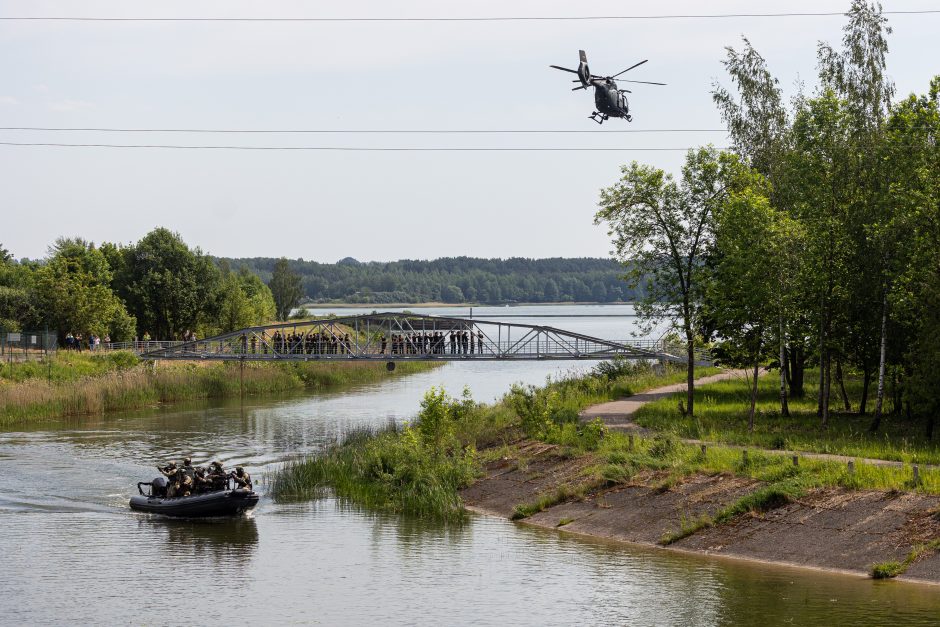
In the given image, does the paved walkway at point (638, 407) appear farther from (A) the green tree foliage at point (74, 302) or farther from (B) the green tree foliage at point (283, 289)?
(B) the green tree foliage at point (283, 289)

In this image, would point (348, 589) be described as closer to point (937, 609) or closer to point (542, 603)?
point (542, 603)

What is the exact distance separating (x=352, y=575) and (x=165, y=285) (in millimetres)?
81378

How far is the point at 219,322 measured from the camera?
375ft

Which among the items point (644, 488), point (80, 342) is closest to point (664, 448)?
point (644, 488)

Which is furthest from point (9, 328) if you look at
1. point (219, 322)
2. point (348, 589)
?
point (348, 589)

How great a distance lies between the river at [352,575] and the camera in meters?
25.5

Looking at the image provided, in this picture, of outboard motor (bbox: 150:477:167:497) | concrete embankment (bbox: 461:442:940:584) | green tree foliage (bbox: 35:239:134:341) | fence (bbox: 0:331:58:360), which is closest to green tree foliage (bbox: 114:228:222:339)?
green tree foliage (bbox: 35:239:134:341)

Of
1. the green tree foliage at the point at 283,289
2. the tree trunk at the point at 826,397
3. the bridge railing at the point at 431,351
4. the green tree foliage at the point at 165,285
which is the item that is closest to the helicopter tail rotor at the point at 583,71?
the tree trunk at the point at 826,397

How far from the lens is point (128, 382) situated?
75.9m

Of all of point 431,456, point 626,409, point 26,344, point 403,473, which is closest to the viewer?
point 403,473

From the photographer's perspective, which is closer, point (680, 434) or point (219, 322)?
point (680, 434)

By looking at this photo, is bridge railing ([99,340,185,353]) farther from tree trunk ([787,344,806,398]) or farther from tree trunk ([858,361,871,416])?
tree trunk ([858,361,871,416])

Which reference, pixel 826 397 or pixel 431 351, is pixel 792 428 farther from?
pixel 431 351

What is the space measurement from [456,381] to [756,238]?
61.0 meters
